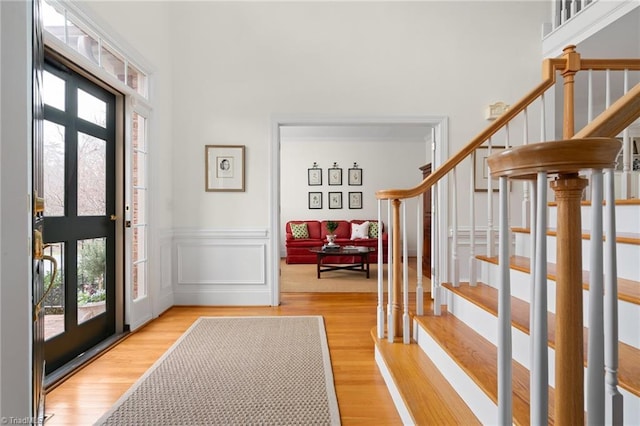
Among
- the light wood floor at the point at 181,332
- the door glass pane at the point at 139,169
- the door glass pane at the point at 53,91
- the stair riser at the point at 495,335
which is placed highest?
the door glass pane at the point at 53,91

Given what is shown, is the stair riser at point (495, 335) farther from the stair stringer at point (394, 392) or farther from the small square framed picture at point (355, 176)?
the small square framed picture at point (355, 176)

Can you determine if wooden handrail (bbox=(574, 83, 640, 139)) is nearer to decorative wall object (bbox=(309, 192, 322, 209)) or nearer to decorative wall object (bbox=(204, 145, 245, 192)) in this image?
decorative wall object (bbox=(204, 145, 245, 192))

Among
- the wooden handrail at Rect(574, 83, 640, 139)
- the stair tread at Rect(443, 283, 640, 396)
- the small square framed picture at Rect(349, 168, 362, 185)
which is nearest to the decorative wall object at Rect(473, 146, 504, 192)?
the stair tread at Rect(443, 283, 640, 396)

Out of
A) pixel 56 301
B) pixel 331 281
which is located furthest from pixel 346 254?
pixel 56 301

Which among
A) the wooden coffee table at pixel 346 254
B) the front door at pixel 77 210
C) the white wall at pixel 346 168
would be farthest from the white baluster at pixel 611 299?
the white wall at pixel 346 168

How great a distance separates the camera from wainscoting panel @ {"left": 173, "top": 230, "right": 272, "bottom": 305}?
11.7 ft

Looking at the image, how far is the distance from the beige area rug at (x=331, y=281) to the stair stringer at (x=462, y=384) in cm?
237

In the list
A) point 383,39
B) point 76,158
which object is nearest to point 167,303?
point 76,158

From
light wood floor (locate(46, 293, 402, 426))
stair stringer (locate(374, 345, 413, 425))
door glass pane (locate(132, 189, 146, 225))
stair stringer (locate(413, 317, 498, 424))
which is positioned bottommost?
light wood floor (locate(46, 293, 402, 426))

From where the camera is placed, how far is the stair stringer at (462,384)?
4.12 ft

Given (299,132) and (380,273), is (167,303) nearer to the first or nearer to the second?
(380,273)

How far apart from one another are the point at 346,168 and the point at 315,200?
1.05m

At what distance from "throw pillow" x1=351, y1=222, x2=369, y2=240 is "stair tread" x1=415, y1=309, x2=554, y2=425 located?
483 cm

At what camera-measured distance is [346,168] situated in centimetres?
773
